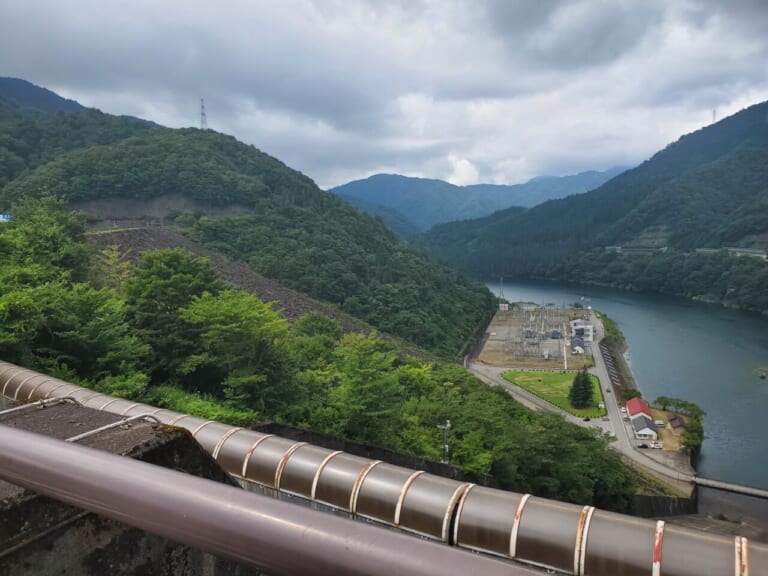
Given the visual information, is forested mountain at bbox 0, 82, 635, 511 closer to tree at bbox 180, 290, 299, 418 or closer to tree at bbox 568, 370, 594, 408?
tree at bbox 180, 290, 299, 418

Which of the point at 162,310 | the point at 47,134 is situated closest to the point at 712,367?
the point at 162,310

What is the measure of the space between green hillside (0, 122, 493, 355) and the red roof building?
14.6 meters

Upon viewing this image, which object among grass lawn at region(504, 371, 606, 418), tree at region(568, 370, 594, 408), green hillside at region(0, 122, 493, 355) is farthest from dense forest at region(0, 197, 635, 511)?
green hillside at region(0, 122, 493, 355)

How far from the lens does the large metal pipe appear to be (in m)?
0.56

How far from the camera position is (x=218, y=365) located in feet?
33.8

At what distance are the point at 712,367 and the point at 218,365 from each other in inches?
1445

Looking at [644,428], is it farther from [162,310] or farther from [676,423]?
[162,310]

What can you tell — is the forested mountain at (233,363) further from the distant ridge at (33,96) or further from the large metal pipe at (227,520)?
the distant ridge at (33,96)

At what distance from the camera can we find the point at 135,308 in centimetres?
1078

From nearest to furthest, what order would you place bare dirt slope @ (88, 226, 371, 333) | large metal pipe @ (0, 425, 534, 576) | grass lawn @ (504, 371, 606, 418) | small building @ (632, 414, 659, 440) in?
1. large metal pipe @ (0, 425, 534, 576)
2. small building @ (632, 414, 659, 440)
3. grass lawn @ (504, 371, 606, 418)
4. bare dirt slope @ (88, 226, 371, 333)

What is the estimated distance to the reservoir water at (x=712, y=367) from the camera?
77.8ft

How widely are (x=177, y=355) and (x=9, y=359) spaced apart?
3.48 meters

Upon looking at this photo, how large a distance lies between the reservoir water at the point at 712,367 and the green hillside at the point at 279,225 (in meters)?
15.0

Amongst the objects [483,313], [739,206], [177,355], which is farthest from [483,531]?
[739,206]
